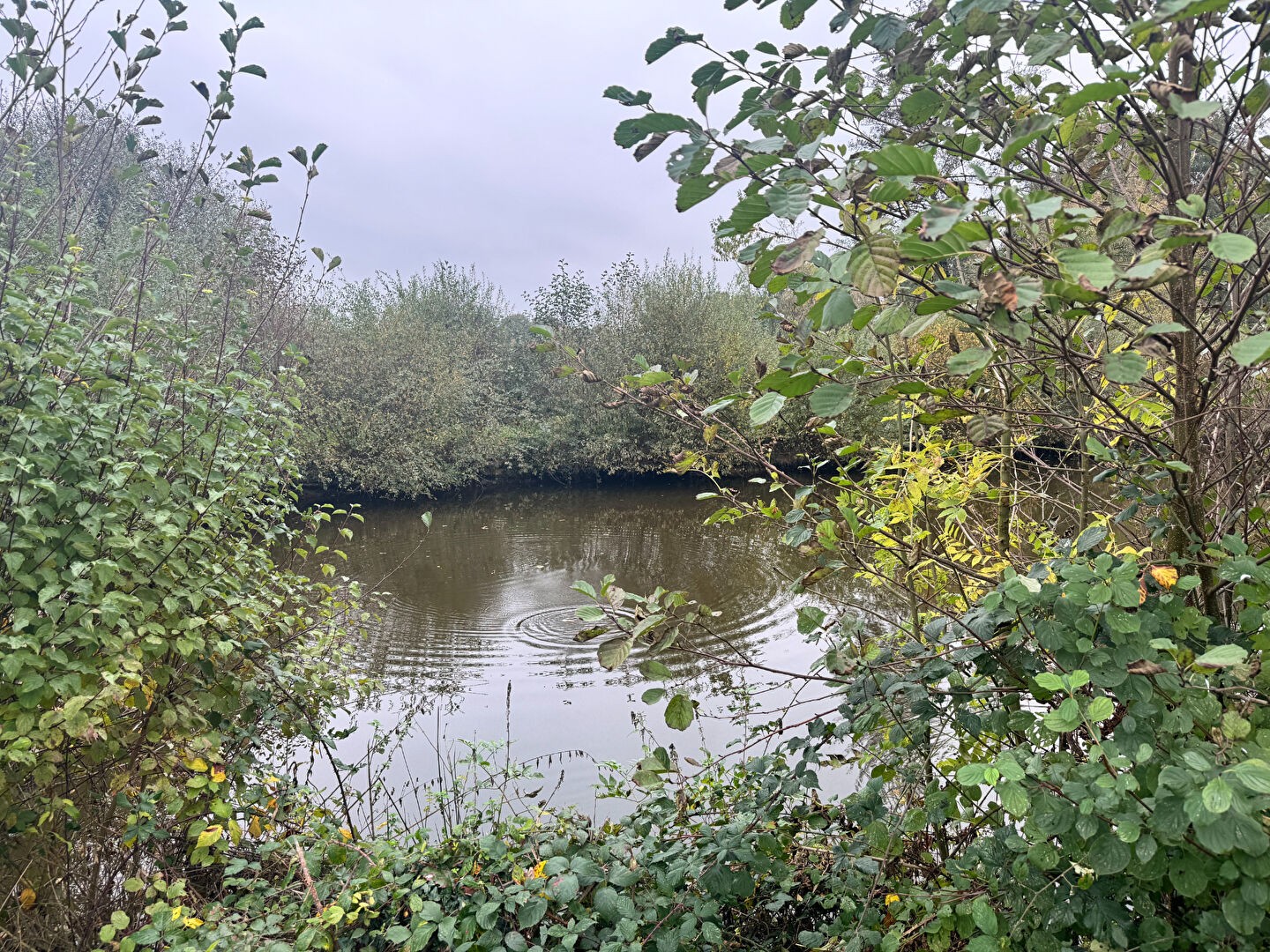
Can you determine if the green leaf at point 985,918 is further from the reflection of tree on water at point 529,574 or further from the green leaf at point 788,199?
the reflection of tree on water at point 529,574

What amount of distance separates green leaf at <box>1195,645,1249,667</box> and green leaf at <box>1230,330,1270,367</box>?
375 mm

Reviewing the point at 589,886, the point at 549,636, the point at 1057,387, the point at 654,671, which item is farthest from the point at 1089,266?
the point at 549,636

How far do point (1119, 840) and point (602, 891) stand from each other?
1.08 m

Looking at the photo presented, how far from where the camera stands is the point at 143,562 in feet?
7.57

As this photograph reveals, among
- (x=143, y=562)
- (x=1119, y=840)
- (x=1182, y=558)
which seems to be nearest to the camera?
(x=1119, y=840)

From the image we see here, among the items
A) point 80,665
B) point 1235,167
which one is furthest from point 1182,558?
point 80,665

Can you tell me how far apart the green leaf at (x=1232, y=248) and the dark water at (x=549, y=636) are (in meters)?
0.87

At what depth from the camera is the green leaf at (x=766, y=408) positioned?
3.23 ft

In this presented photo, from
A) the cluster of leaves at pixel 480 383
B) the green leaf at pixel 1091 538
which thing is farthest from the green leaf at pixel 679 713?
the cluster of leaves at pixel 480 383

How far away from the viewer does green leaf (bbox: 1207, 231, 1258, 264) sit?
779mm

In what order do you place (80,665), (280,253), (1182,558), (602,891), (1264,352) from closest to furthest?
(1264,352) → (1182,558) → (602,891) → (80,665) → (280,253)

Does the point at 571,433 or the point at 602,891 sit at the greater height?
the point at 571,433

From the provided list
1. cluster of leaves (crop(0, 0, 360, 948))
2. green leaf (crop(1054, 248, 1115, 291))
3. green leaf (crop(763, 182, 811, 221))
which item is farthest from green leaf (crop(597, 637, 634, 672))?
cluster of leaves (crop(0, 0, 360, 948))

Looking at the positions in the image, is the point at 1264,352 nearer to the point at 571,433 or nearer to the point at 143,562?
the point at 143,562
